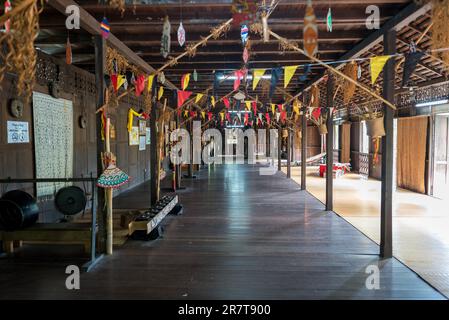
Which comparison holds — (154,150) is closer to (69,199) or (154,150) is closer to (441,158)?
(69,199)

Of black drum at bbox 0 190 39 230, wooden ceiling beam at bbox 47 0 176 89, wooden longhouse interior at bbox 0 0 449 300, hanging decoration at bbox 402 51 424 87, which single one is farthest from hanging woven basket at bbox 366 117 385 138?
black drum at bbox 0 190 39 230

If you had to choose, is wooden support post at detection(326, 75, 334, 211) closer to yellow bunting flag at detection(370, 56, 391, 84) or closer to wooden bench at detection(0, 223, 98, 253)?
yellow bunting flag at detection(370, 56, 391, 84)

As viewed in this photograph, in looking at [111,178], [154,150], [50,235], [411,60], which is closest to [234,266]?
[111,178]

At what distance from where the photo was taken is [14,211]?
3.83 metres

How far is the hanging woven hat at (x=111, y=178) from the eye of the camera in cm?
388

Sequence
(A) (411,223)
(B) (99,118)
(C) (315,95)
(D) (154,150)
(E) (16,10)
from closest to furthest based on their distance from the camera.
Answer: (E) (16,10) < (B) (99,118) < (A) (411,223) < (D) (154,150) < (C) (315,95)

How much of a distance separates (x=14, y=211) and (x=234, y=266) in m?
2.60

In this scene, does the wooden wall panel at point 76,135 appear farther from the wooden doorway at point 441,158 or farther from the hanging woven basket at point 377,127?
the wooden doorway at point 441,158

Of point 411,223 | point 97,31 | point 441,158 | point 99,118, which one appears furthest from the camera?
point 441,158

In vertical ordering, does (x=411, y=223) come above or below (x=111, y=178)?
below

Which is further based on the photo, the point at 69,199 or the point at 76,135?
the point at 76,135
